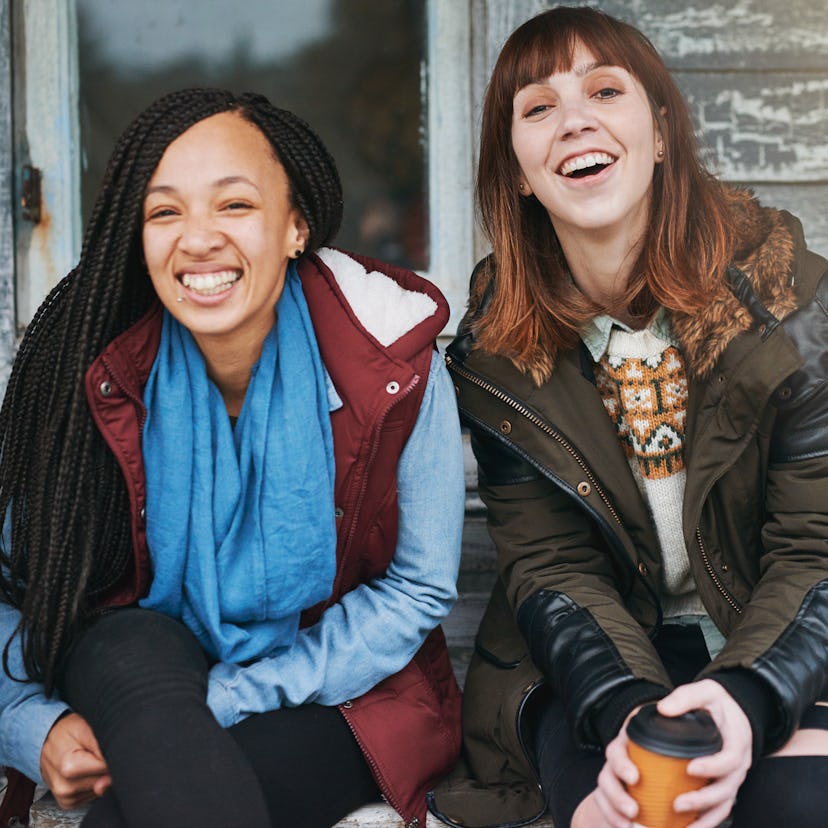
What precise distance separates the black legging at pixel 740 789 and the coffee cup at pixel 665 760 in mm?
142

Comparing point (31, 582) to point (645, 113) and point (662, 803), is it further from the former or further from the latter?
point (645, 113)

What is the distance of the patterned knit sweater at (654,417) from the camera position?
1927mm

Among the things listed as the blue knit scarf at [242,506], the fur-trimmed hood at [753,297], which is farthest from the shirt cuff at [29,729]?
the fur-trimmed hood at [753,297]

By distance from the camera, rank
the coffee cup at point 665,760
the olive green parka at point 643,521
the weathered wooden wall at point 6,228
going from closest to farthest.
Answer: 1. the coffee cup at point 665,760
2. the olive green parka at point 643,521
3. the weathered wooden wall at point 6,228

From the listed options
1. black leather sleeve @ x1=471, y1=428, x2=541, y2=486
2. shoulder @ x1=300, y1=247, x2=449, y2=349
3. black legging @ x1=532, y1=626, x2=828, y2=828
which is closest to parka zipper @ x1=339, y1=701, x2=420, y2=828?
black legging @ x1=532, y1=626, x2=828, y2=828

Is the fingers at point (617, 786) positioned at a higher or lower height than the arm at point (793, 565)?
lower

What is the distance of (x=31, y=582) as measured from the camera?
5.81 feet

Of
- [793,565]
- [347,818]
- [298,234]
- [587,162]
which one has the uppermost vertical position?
[587,162]

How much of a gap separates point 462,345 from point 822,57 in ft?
4.42

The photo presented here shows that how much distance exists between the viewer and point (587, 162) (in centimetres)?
191

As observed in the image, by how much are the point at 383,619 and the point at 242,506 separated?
305mm

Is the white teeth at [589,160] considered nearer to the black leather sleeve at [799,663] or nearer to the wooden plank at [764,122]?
the black leather sleeve at [799,663]

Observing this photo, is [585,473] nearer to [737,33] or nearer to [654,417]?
[654,417]

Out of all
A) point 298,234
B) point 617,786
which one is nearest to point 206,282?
point 298,234
